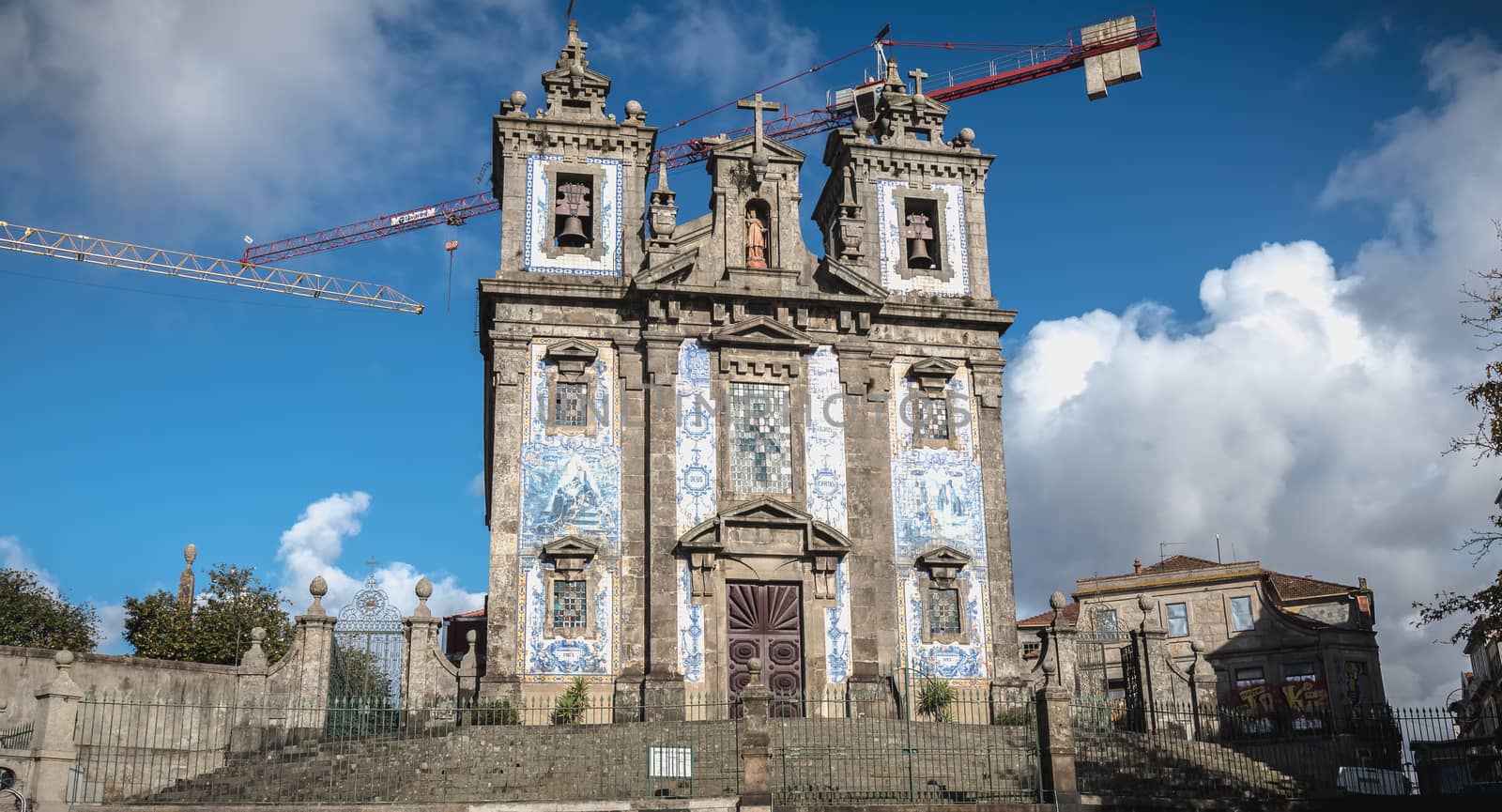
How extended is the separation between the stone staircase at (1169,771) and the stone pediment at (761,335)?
10308 mm

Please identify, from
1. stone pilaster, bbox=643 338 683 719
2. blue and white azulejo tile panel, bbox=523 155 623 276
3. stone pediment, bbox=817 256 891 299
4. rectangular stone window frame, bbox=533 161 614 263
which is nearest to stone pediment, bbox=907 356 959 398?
stone pediment, bbox=817 256 891 299

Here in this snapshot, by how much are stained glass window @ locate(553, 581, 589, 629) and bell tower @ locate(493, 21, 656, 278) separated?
22.9 feet

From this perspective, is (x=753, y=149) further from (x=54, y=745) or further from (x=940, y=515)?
(x=54, y=745)

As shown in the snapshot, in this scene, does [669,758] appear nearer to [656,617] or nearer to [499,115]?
[656,617]

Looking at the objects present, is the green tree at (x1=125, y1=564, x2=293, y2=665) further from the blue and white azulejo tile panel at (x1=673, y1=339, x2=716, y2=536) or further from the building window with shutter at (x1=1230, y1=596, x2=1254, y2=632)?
the building window with shutter at (x1=1230, y1=596, x2=1254, y2=632)

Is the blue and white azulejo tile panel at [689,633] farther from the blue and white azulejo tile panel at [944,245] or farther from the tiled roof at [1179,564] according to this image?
the tiled roof at [1179,564]

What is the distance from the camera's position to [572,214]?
1208 inches

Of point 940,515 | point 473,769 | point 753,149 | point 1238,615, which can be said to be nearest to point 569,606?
point 473,769

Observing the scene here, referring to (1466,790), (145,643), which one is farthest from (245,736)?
(1466,790)

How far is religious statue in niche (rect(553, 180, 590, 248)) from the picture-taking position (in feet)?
100

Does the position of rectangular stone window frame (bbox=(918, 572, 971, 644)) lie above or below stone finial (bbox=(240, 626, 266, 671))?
above

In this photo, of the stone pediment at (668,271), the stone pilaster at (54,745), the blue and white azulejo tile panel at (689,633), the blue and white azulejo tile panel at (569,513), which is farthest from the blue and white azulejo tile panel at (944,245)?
the stone pilaster at (54,745)

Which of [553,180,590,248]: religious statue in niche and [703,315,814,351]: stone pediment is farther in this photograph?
[553,180,590,248]: religious statue in niche

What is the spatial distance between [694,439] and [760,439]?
4.65 feet
